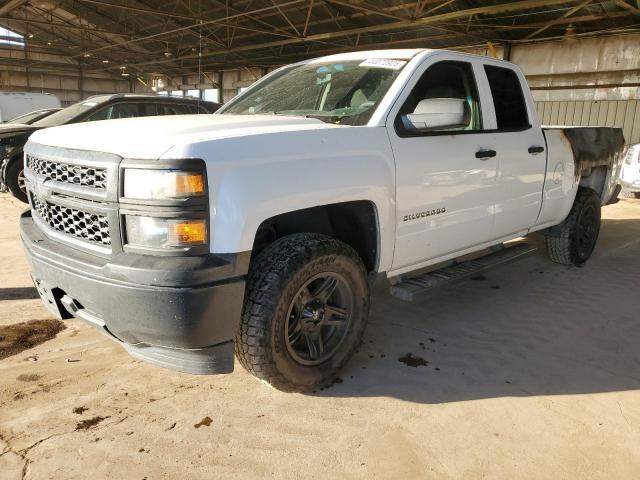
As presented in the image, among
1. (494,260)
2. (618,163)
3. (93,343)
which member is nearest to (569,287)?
(494,260)

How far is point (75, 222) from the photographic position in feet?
8.41

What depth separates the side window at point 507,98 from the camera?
398 cm

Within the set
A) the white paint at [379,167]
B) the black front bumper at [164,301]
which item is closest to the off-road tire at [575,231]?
the white paint at [379,167]

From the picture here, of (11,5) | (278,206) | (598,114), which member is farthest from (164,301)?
(11,5)

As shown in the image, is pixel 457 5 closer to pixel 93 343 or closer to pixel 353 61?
pixel 353 61

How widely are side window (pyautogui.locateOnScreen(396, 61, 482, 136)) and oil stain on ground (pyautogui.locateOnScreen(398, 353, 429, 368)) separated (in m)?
1.45

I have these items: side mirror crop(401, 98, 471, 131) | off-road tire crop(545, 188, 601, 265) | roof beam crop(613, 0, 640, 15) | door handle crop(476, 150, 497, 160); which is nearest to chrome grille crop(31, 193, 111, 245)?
side mirror crop(401, 98, 471, 131)

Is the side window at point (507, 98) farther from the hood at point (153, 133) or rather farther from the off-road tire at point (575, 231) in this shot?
the hood at point (153, 133)

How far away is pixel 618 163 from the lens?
234 inches

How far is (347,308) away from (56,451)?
163 cm

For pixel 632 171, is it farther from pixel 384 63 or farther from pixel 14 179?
pixel 14 179

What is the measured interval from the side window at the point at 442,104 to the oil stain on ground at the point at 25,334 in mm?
2775

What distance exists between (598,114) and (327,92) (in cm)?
1413

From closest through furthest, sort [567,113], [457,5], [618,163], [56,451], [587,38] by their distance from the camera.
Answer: [56,451], [618,163], [457,5], [587,38], [567,113]
